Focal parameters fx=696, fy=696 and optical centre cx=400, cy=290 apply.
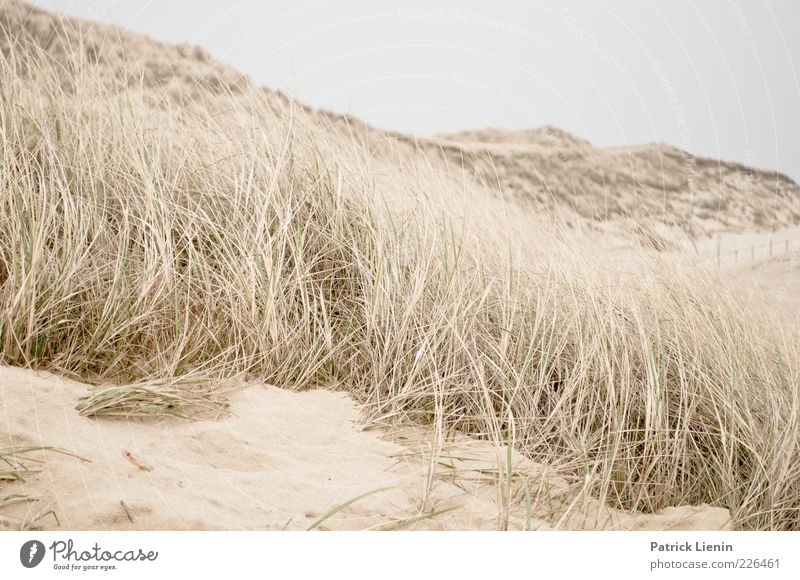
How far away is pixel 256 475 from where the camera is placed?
1.64 m

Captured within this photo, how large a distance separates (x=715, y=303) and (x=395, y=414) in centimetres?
128

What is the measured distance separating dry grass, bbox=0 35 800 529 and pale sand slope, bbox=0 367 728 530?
0.10 m

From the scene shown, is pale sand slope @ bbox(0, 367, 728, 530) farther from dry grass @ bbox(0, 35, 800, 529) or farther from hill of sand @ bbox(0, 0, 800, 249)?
hill of sand @ bbox(0, 0, 800, 249)

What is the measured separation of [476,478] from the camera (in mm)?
1764

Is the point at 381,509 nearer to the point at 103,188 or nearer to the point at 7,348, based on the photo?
the point at 7,348

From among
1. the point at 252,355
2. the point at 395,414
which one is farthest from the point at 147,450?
the point at 395,414

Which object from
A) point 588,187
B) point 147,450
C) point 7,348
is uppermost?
point 588,187
